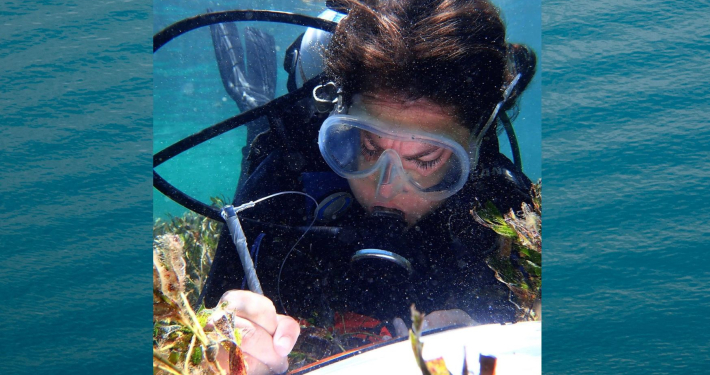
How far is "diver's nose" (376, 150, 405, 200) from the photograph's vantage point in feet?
8.16

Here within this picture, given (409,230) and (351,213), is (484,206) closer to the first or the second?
(409,230)

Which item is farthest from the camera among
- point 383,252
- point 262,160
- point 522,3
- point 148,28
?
point 522,3

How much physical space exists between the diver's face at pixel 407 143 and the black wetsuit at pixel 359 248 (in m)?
0.11

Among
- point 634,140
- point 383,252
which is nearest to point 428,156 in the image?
point 383,252

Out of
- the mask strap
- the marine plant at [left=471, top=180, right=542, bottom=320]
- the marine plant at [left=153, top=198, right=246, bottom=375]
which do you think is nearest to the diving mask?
the mask strap

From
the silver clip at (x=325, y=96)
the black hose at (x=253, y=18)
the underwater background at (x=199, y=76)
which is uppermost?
the black hose at (x=253, y=18)

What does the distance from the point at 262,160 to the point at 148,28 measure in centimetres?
157

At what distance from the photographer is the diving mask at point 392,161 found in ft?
8.15

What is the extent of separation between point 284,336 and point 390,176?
4.15 feet

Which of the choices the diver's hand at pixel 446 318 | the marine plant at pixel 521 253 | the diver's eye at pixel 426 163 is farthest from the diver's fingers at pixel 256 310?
the diver's eye at pixel 426 163

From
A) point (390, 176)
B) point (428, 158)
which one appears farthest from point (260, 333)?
point (428, 158)

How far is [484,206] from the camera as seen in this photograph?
258 centimetres

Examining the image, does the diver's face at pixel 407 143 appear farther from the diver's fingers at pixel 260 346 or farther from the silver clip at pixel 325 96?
the diver's fingers at pixel 260 346

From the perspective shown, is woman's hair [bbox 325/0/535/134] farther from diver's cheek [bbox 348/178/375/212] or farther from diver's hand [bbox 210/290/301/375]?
diver's hand [bbox 210/290/301/375]
